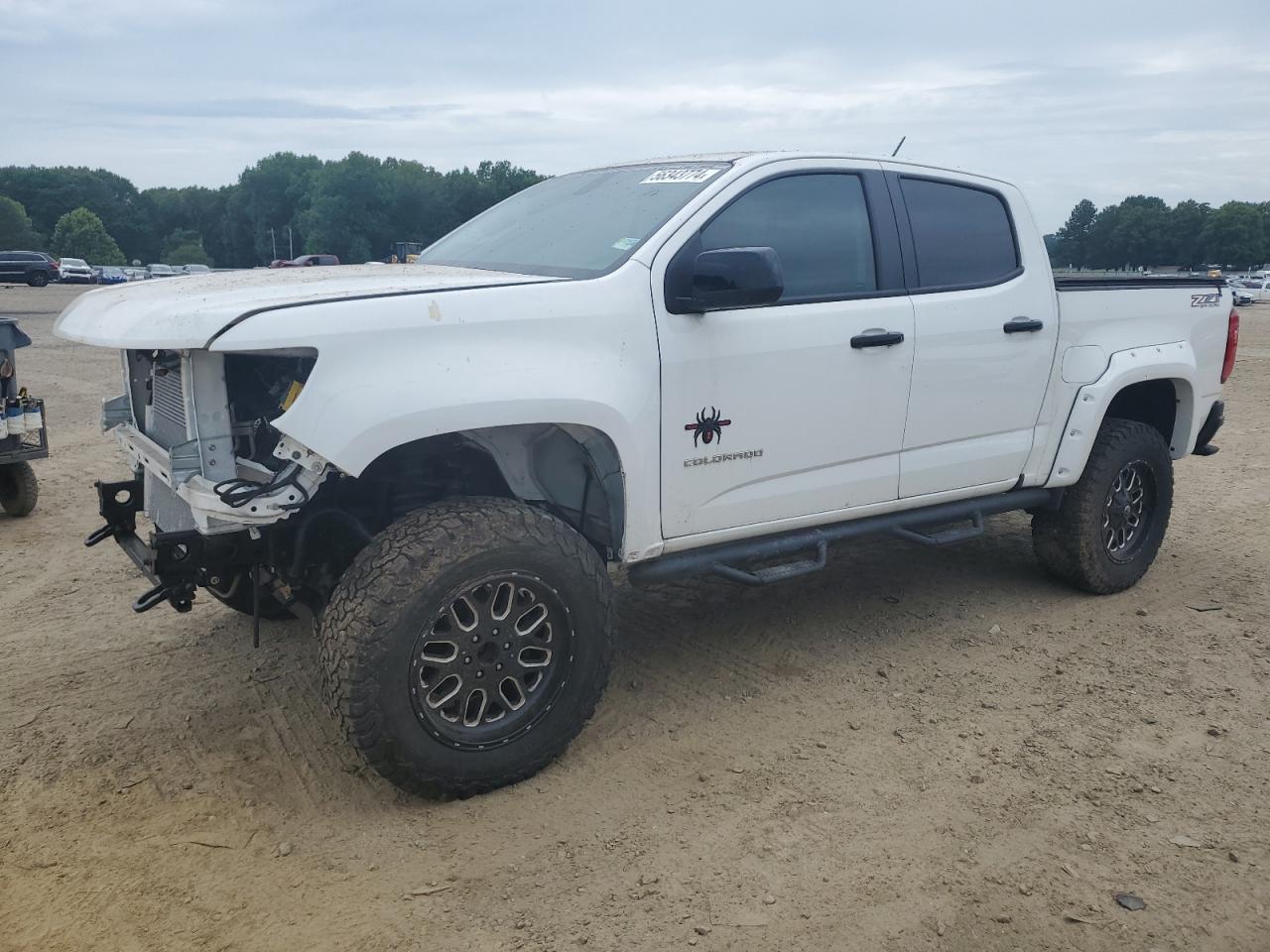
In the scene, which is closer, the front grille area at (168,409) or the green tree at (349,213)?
→ the front grille area at (168,409)

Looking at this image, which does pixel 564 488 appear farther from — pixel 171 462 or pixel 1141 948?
pixel 1141 948

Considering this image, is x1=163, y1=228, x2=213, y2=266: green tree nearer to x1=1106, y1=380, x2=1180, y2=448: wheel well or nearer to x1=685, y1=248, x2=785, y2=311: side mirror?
x1=1106, y1=380, x2=1180, y2=448: wheel well

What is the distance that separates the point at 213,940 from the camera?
2.79 meters

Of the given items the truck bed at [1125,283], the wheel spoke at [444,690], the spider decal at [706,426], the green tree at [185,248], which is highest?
the green tree at [185,248]

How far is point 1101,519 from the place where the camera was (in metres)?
5.32

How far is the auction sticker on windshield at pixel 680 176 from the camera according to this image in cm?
406

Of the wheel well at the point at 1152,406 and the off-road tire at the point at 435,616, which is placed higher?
the wheel well at the point at 1152,406

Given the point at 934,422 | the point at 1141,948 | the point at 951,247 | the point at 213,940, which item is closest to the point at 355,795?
the point at 213,940

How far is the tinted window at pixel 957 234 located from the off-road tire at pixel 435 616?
82.1 inches

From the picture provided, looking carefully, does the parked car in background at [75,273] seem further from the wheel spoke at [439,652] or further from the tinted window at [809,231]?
the wheel spoke at [439,652]

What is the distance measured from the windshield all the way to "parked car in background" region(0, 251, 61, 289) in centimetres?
4188

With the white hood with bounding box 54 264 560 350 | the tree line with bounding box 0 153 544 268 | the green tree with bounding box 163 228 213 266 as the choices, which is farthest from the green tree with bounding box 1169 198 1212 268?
the white hood with bounding box 54 264 560 350

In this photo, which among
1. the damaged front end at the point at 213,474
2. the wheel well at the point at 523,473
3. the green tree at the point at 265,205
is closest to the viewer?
the damaged front end at the point at 213,474

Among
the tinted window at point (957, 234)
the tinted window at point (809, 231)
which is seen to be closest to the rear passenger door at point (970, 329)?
the tinted window at point (957, 234)
